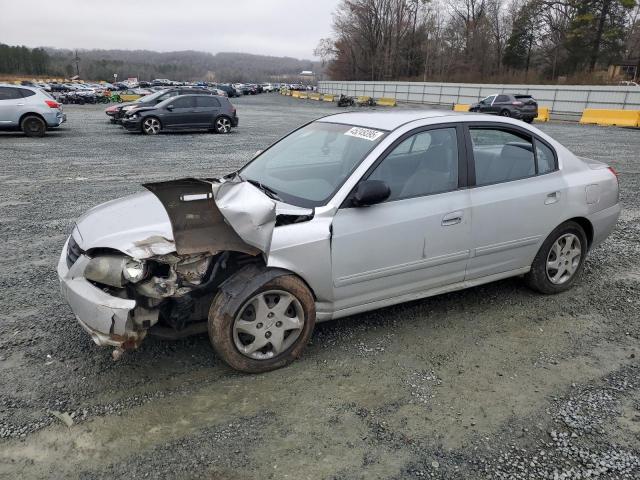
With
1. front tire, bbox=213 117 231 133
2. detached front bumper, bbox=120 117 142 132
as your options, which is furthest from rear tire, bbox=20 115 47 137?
front tire, bbox=213 117 231 133

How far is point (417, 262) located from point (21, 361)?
2825 millimetres

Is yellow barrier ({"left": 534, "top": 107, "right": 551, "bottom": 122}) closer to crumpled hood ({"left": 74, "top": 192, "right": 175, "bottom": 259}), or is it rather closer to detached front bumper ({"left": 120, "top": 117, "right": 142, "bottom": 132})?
detached front bumper ({"left": 120, "top": 117, "right": 142, "bottom": 132})

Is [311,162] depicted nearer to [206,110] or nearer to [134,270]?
[134,270]

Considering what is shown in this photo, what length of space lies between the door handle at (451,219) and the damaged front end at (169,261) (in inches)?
53.0

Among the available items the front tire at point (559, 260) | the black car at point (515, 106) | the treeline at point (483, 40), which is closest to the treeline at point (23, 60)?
the treeline at point (483, 40)

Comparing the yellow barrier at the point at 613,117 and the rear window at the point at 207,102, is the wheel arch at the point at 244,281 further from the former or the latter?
the yellow barrier at the point at 613,117

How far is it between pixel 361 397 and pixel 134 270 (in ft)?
5.14

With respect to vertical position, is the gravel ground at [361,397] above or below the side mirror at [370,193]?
below

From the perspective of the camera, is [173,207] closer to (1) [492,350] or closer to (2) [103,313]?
(2) [103,313]

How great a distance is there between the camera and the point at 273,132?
752 inches

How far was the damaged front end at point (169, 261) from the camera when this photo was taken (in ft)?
9.50

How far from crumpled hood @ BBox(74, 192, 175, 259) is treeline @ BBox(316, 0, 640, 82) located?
43.5 meters

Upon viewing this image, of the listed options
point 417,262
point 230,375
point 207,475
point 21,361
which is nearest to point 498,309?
point 417,262

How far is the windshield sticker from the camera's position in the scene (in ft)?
12.0
